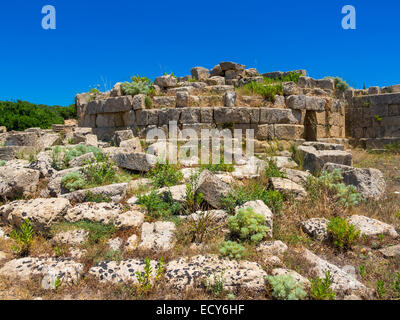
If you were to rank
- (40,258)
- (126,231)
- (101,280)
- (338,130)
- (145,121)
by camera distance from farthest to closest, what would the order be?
(338,130)
(145,121)
(126,231)
(40,258)
(101,280)

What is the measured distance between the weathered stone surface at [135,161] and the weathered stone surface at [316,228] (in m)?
3.16

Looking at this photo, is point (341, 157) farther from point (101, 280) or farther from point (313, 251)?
point (101, 280)

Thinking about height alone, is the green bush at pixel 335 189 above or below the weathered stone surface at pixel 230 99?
below

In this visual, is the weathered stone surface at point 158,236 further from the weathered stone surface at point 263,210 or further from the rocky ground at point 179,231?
the weathered stone surface at point 263,210

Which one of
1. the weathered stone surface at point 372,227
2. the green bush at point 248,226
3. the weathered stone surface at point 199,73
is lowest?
the weathered stone surface at point 372,227

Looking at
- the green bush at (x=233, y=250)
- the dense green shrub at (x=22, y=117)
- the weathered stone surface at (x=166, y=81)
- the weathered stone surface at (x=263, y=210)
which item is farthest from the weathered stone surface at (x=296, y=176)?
the dense green shrub at (x=22, y=117)

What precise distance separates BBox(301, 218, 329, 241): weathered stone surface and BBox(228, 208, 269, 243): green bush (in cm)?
83

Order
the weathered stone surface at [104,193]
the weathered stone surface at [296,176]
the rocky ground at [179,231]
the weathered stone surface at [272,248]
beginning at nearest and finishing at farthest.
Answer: the rocky ground at [179,231], the weathered stone surface at [272,248], the weathered stone surface at [104,193], the weathered stone surface at [296,176]

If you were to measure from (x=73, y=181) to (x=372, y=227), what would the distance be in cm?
515

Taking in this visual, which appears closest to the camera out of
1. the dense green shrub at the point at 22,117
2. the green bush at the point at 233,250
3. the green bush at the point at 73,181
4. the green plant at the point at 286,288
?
the green plant at the point at 286,288

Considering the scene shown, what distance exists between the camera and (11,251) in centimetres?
390

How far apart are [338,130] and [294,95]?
10.9ft

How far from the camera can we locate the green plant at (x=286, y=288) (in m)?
2.91
